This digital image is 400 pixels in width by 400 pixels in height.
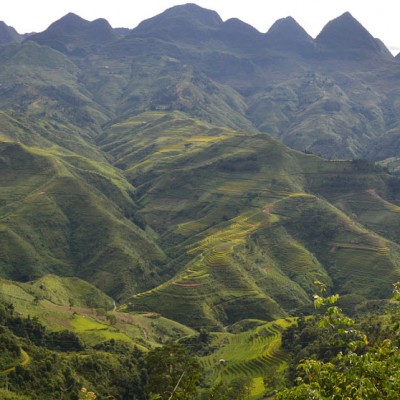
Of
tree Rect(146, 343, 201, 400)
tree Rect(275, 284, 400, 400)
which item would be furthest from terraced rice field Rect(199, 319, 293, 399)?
tree Rect(275, 284, 400, 400)

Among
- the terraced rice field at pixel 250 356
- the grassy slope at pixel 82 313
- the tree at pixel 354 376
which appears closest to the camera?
the tree at pixel 354 376

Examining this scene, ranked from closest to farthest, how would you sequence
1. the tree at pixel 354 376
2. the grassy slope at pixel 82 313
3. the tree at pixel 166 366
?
1. the tree at pixel 354 376
2. the tree at pixel 166 366
3. the grassy slope at pixel 82 313

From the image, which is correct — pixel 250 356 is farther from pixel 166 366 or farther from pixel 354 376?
pixel 354 376

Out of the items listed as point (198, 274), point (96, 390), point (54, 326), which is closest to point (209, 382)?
point (96, 390)

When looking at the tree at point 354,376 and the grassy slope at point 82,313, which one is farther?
the grassy slope at point 82,313

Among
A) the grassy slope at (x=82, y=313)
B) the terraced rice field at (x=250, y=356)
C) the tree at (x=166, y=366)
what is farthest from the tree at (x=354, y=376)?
the grassy slope at (x=82, y=313)

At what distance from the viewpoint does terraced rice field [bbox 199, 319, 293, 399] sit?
357 feet

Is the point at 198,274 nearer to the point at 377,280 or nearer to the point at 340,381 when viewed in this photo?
the point at 377,280

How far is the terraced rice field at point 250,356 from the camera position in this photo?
357 feet

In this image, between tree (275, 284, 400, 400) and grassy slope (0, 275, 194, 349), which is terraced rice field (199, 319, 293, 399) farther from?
tree (275, 284, 400, 400)

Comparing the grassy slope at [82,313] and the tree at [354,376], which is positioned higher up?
the tree at [354,376]

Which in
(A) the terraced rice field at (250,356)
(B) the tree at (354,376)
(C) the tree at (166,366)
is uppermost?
(B) the tree at (354,376)

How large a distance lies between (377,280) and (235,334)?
223ft

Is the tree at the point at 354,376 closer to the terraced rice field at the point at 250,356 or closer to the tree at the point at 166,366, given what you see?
the tree at the point at 166,366
